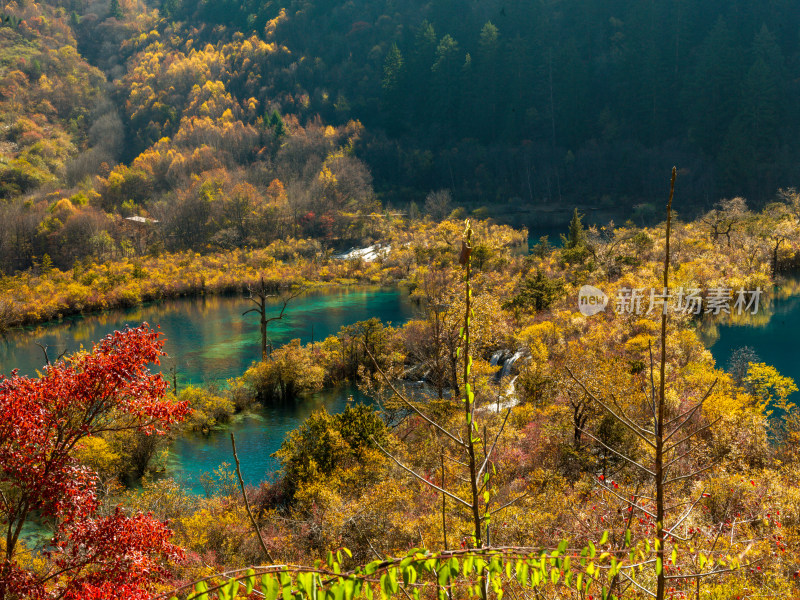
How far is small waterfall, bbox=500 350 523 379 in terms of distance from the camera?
641 inches

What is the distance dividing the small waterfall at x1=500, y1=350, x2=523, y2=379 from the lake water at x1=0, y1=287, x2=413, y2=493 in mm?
4282

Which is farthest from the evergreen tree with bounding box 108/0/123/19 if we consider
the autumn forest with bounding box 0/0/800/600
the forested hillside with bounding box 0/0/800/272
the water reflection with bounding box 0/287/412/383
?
the water reflection with bounding box 0/287/412/383

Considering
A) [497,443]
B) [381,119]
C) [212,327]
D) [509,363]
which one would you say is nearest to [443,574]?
[497,443]

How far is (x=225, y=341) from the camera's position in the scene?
76.1 feet

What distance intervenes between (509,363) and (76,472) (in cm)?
1352

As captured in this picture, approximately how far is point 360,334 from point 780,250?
1884cm

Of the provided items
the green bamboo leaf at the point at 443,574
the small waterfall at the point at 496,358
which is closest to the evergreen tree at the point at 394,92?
the small waterfall at the point at 496,358

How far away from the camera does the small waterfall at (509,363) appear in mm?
16281

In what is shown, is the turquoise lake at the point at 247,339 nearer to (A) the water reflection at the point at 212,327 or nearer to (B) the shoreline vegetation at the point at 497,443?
(A) the water reflection at the point at 212,327

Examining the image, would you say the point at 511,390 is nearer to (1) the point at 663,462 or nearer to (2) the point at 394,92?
(1) the point at 663,462

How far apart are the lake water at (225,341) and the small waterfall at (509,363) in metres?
4.28

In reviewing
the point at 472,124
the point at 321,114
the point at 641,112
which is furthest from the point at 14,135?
the point at 641,112

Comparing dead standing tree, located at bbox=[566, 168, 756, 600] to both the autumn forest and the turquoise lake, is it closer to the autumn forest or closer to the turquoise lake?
the autumn forest

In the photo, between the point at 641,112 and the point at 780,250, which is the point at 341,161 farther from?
the point at 780,250
